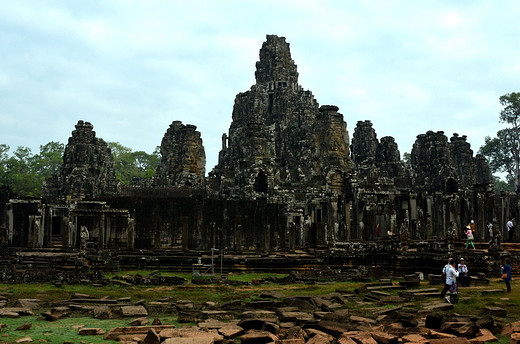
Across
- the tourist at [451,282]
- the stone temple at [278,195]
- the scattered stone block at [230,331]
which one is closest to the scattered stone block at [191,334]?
the scattered stone block at [230,331]

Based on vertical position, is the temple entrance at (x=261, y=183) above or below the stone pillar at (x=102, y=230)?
above

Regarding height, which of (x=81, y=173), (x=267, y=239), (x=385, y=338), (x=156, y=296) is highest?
(x=81, y=173)

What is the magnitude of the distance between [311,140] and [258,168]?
8.13 m

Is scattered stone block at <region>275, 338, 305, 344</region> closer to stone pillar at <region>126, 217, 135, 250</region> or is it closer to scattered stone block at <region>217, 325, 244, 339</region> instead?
scattered stone block at <region>217, 325, 244, 339</region>

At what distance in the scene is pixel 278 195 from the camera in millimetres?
40531

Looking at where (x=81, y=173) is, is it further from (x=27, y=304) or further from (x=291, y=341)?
(x=291, y=341)

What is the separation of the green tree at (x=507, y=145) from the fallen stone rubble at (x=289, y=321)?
58774 mm

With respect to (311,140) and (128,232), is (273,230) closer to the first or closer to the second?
(128,232)

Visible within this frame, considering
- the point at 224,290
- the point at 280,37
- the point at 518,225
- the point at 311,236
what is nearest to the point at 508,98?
the point at 280,37

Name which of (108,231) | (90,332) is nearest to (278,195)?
(108,231)

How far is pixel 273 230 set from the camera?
1102 inches

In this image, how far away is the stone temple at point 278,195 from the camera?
88.3ft

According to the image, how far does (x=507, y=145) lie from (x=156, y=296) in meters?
67.7

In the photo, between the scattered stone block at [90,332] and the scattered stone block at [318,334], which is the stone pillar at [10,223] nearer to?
the scattered stone block at [90,332]
